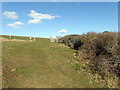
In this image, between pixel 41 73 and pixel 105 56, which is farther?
pixel 105 56

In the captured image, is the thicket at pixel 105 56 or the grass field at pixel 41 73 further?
the thicket at pixel 105 56

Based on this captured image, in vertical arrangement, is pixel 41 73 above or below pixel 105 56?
below

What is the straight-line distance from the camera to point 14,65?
1202 cm

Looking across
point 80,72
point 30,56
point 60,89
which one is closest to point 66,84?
point 60,89

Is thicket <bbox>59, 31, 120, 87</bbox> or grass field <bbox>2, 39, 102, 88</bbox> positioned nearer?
grass field <bbox>2, 39, 102, 88</bbox>

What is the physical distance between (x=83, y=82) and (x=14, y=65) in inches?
235

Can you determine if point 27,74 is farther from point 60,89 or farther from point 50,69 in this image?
point 60,89

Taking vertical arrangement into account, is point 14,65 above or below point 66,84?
above

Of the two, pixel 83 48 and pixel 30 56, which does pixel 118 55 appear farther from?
pixel 30 56

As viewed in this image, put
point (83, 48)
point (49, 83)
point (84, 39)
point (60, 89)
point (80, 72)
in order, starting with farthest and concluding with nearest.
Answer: point (84, 39), point (83, 48), point (80, 72), point (49, 83), point (60, 89)

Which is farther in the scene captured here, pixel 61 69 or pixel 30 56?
pixel 30 56

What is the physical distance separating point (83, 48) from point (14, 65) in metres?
7.91

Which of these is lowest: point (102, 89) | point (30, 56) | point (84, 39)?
point (102, 89)

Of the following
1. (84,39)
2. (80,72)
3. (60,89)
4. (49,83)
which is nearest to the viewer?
(60,89)
